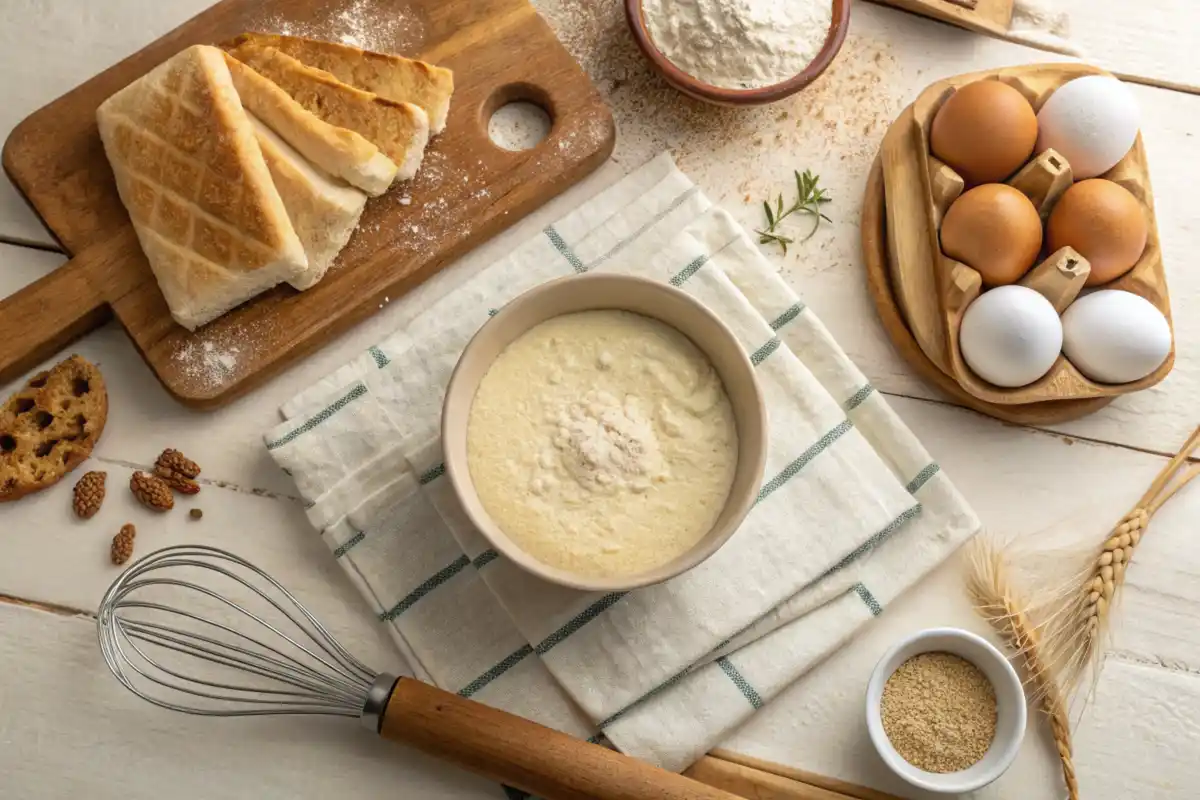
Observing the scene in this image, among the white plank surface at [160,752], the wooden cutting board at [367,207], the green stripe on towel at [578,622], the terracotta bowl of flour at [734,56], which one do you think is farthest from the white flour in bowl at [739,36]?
the white plank surface at [160,752]

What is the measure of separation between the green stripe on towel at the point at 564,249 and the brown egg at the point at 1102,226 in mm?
663

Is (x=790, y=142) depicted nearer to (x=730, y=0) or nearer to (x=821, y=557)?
(x=730, y=0)

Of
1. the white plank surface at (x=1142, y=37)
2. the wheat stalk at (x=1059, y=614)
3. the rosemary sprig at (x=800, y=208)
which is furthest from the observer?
the white plank surface at (x=1142, y=37)

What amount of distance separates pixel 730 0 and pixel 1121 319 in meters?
0.69

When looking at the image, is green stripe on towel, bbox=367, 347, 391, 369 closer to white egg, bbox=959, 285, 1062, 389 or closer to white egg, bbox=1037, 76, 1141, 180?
white egg, bbox=959, 285, 1062, 389

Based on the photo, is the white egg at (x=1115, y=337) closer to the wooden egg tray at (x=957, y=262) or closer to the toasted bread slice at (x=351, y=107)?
the wooden egg tray at (x=957, y=262)

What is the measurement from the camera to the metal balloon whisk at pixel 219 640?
136 centimetres

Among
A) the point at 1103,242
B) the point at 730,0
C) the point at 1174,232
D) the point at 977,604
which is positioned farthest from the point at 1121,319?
the point at 730,0

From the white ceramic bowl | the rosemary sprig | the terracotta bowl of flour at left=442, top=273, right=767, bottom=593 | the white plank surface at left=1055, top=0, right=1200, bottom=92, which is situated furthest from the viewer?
the white plank surface at left=1055, top=0, right=1200, bottom=92

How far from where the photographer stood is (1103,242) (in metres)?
1.42

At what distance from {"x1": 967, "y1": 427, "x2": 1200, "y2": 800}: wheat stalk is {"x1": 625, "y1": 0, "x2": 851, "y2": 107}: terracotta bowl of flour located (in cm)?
70

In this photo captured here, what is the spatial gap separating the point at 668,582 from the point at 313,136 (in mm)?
764

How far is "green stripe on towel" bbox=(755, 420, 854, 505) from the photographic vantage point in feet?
4.61

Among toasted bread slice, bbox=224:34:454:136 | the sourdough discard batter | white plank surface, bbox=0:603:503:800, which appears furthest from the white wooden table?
the sourdough discard batter
